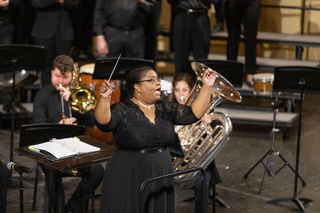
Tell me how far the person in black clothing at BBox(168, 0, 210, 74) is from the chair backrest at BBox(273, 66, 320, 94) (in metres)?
2.09

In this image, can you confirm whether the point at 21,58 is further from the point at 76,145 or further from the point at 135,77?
the point at 135,77

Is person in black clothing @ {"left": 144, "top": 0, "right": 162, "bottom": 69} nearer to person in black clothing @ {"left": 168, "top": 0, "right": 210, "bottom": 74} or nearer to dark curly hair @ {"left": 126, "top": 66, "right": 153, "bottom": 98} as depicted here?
person in black clothing @ {"left": 168, "top": 0, "right": 210, "bottom": 74}

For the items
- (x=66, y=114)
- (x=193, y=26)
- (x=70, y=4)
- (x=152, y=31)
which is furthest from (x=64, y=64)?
(x=152, y=31)

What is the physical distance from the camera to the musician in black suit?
22.1 ft

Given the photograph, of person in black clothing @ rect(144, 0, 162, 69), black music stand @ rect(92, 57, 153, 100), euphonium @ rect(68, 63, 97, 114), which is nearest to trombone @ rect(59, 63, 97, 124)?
euphonium @ rect(68, 63, 97, 114)

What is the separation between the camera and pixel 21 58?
208 inches

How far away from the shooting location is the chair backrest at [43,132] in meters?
4.10

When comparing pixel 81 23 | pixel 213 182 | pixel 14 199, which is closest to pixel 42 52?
pixel 14 199

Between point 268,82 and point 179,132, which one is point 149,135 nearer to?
point 179,132

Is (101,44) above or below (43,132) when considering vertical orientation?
above

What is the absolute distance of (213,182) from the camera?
4.71m

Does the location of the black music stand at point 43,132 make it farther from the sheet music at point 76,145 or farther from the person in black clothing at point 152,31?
the person in black clothing at point 152,31

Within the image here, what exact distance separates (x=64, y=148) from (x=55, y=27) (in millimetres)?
3218

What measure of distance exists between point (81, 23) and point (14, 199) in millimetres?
3532
